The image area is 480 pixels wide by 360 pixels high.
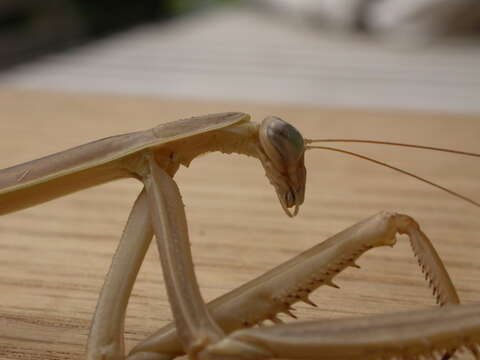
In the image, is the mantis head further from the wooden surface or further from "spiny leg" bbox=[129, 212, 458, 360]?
the wooden surface

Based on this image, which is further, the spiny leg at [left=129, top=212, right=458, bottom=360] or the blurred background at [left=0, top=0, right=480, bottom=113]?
the blurred background at [left=0, top=0, right=480, bottom=113]

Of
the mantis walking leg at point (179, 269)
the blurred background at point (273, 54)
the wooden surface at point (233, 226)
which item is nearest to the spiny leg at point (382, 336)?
the mantis walking leg at point (179, 269)

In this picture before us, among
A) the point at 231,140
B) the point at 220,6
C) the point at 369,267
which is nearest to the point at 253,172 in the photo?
the point at 369,267

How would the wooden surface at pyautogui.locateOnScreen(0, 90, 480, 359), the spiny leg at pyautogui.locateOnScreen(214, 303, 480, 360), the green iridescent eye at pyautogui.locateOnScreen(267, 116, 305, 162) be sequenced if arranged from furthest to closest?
the wooden surface at pyautogui.locateOnScreen(0, 90, 480, 359) → the green iridescent eye at pyautogui.locateOnScreen(267, 116, 305, 162) → the spiny leg at pyautogui.locateOnScreen(214, 303, 480, 360)

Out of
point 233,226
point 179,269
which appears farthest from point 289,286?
point 233,226

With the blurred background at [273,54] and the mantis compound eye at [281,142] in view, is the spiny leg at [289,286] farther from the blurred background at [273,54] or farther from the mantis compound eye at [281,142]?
the blurred background at [273,54]

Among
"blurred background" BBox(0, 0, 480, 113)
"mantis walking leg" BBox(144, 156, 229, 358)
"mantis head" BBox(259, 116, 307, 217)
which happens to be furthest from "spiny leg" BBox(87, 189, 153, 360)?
"blurred background" BBox(0, 0, 480, 113)

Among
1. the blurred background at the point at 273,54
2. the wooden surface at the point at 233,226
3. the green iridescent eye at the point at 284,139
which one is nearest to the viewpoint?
the green iridescent eye at the point at 284,139
